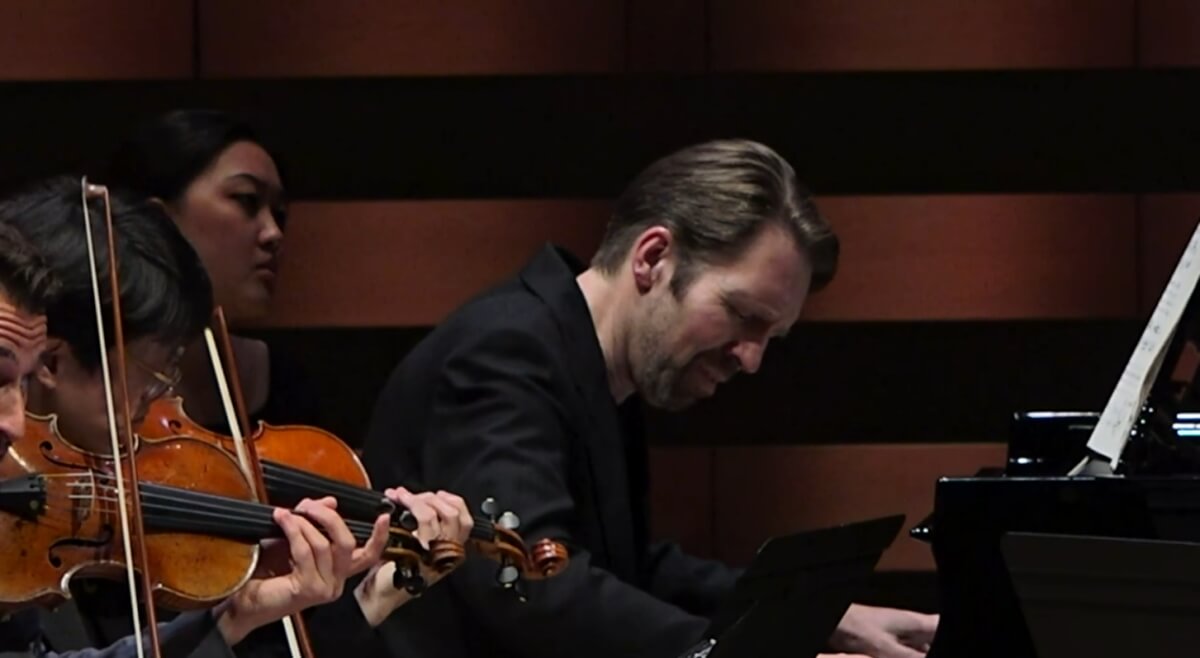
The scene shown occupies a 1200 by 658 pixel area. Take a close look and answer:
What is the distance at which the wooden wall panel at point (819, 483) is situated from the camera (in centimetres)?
425

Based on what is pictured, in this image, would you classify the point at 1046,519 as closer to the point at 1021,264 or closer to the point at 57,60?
the point at 1021,264

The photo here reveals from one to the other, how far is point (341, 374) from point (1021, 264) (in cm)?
134

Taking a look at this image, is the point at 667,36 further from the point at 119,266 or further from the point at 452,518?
the point at 119,266

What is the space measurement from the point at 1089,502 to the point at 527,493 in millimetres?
647

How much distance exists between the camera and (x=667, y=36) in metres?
4.18

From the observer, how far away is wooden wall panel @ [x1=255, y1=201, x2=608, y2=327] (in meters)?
4.18

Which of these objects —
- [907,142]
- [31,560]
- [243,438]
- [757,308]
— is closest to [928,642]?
[757,308]

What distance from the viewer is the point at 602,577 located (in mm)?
2594

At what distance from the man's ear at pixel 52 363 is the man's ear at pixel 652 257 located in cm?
92

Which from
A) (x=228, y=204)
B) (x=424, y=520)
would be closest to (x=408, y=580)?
(x=424, y=520)

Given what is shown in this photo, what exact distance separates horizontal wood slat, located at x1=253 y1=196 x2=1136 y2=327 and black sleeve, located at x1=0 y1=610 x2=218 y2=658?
203 cm

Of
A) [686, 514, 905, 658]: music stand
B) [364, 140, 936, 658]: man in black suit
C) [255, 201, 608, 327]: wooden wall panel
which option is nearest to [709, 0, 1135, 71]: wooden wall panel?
[255, 201, 608, 327]: wooden wall panel

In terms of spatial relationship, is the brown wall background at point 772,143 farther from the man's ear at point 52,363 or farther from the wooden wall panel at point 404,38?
the man's ear at point 52,363

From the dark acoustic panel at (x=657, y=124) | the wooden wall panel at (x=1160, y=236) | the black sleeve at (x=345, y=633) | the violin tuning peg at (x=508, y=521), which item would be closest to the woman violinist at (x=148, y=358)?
the violin tuning peg at (x=508, y=521)
